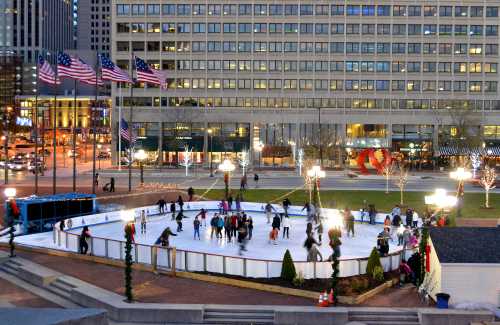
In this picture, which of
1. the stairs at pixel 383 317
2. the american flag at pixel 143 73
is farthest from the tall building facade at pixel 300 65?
the stairs at pixel 383 317

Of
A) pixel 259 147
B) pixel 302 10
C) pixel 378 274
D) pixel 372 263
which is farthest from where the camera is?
pixel 302 10

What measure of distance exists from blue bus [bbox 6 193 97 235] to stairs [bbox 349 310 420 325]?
2350cm

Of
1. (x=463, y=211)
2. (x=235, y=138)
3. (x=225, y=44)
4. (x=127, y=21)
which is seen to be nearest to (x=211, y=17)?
(x=225, y=44)

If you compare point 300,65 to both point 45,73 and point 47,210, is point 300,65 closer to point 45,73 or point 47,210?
point 45,73

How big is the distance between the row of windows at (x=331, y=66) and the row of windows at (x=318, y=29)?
4837 mm

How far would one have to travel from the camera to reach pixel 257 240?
3394 centimetres

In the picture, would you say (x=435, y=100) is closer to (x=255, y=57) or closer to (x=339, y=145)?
(x=339, y=145)

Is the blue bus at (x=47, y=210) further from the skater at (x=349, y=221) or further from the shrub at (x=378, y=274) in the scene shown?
the shrub at (x=378, y=274)

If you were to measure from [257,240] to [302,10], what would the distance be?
7532cm

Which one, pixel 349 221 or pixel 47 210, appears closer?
pixel 349 221

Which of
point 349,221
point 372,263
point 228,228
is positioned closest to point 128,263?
point 372,263

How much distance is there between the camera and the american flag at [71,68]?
4309 cm

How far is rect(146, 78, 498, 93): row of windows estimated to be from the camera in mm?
102750

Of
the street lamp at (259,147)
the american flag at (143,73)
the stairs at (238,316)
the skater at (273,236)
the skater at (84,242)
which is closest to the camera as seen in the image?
the stairs at (238,316)
